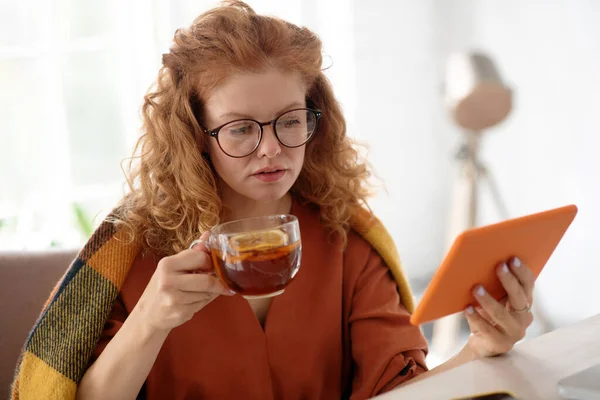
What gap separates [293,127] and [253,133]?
9cm

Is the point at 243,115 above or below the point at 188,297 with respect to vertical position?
above

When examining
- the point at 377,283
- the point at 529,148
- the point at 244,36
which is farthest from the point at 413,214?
the point at 244,36

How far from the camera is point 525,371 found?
112 centimetres

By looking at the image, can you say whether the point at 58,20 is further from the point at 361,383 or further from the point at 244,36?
the point at 361,383

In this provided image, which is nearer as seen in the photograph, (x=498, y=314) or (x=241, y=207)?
(x=498, y=314)

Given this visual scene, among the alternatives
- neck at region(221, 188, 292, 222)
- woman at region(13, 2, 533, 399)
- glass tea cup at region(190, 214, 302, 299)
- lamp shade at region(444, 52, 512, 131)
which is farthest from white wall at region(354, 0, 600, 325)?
glass tea cup at region(190, 214, 302, 299)

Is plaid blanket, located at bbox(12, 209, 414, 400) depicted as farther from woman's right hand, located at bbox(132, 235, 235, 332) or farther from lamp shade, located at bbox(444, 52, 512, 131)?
lamp shade, located at bbox(444, 52, 512, 131)

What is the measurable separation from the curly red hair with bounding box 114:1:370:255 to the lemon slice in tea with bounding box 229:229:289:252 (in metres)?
0.41

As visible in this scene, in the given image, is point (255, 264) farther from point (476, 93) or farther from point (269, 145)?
point (476, 93)

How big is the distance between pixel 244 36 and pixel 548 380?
87 centimetres

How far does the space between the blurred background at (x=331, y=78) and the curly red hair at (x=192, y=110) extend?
1642 mm

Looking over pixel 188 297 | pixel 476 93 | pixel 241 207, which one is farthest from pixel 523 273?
pixel 476 93

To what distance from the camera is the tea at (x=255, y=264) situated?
108cm

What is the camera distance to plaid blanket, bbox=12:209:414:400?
135cm
